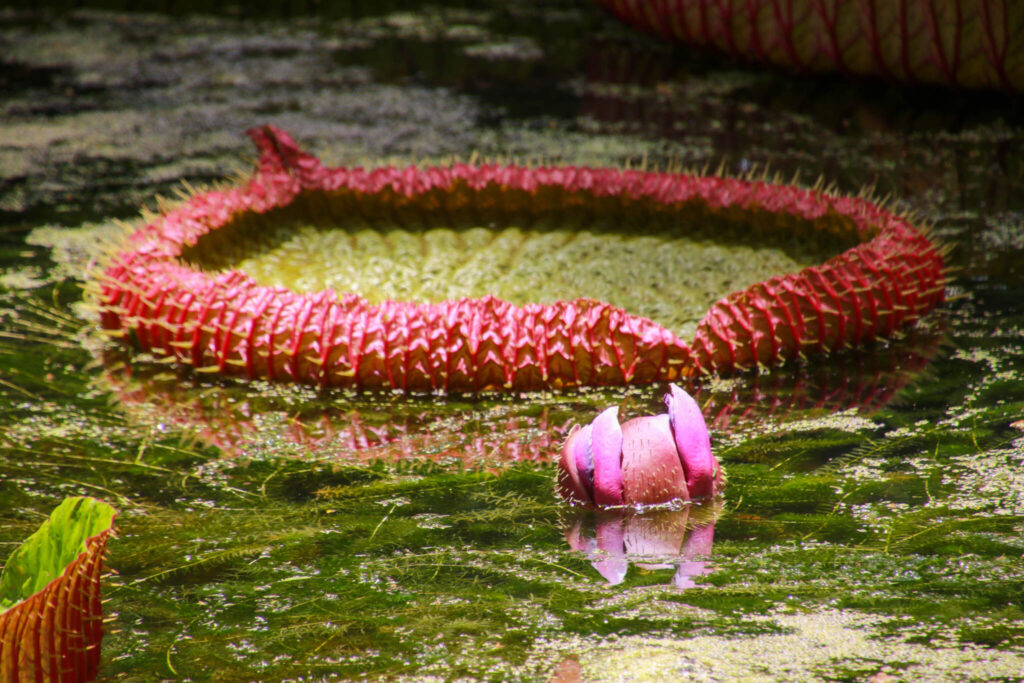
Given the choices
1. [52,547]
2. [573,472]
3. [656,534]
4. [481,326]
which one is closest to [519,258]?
[481,326]

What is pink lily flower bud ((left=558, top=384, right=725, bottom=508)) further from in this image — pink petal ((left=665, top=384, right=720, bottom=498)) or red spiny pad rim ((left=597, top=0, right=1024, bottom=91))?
red spiny pad rim ((left=597, top=0, right=1024, bottom=91))

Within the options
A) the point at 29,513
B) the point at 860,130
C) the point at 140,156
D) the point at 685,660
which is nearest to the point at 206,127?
the point at 140,156

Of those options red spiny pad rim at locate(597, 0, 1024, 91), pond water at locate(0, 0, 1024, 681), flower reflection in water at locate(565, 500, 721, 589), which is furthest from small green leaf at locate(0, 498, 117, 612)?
red spiny pad rim at locate(597, 0, 1024, 91)

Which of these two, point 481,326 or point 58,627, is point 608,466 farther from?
point 58,627

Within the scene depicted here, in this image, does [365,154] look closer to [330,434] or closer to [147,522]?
[330,434]

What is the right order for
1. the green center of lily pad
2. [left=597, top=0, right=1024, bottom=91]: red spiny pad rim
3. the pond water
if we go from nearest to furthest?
1. the pond water
2. the green center of lily pad
3. [left=597, top=0, right=1024, bottom=91]: red spiny pad rim

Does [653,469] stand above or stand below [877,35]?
below
